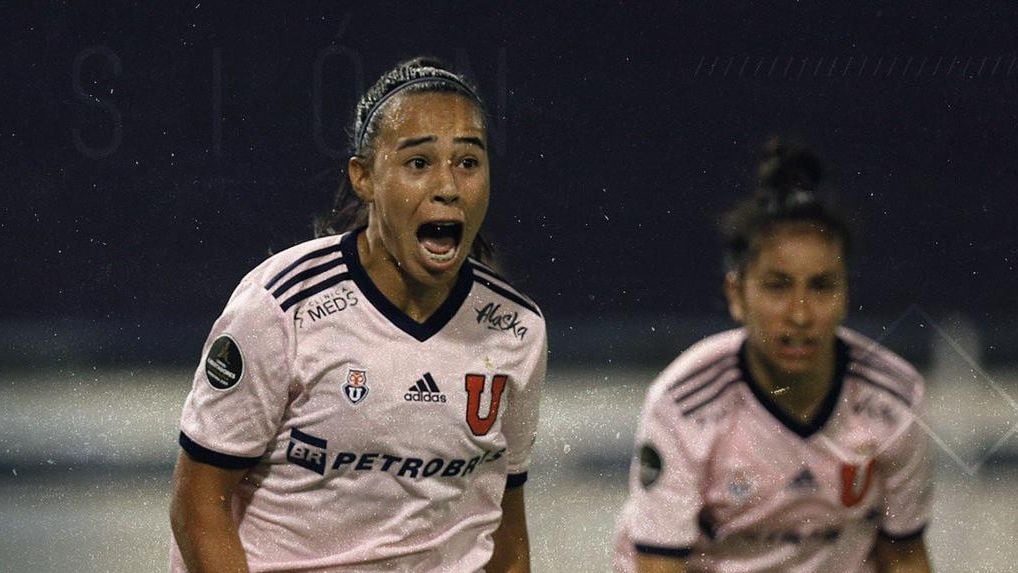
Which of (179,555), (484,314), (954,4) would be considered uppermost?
(954,4)

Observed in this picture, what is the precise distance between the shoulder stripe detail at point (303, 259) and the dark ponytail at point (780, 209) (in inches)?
19.9

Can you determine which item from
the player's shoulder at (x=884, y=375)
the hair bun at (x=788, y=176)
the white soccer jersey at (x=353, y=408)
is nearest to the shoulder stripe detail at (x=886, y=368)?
the player's shoulder at (x=884, y=375)

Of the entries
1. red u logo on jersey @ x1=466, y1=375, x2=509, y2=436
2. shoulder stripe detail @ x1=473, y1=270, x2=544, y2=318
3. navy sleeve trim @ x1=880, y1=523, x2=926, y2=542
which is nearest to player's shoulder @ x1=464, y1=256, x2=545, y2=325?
shoulder stripe detail @ x1=473, y1=270, x2=544, y2=318

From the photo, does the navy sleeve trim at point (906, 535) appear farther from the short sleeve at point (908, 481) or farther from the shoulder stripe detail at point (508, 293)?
the shoulder stripe detail at point (508, 293)

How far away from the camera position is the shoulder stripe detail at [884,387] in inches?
82.2

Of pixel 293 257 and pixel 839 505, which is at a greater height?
pixel 293 257

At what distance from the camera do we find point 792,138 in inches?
105

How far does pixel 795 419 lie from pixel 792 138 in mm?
729

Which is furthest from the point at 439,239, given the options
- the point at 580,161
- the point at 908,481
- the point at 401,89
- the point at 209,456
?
the point at 580,161

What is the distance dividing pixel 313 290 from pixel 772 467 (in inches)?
24.0

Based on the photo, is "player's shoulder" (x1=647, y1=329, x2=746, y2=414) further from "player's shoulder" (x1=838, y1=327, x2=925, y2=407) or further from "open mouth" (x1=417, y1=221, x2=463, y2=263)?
"open mouth" (x1=417, y1=221, x2=463, y2=263)

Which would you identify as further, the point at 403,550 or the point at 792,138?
the point at 792,138

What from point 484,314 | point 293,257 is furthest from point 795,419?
point 293,257

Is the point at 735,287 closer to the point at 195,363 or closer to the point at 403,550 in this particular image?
the point at 403,550
